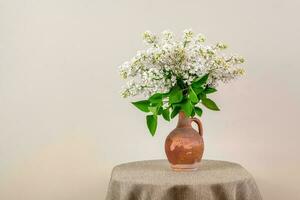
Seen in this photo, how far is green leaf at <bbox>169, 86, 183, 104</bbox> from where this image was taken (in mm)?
2039

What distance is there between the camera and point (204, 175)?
6.63 feet

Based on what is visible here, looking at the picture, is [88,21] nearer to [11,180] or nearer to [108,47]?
[108,47]

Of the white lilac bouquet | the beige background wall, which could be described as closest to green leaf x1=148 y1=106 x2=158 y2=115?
the white lilac bouquet

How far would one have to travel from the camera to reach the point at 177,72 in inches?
81.0

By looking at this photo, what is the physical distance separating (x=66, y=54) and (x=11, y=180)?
0.76 m

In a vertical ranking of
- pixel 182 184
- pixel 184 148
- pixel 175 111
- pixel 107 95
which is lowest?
pixel 182 184

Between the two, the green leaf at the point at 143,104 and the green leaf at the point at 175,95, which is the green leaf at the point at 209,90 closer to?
the green leaf at the point at 175,95

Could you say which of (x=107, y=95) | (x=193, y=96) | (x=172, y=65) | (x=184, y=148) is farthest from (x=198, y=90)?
(x=107, y=95)

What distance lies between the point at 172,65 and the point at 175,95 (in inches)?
5.0

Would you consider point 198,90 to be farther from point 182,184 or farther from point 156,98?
point 182,184

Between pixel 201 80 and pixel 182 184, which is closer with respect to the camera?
pixel 182 184

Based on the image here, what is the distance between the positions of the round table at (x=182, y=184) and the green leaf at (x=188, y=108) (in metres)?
0.26

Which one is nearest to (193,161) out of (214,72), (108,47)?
(214,72)

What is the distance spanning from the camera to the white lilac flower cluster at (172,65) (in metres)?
2.02
